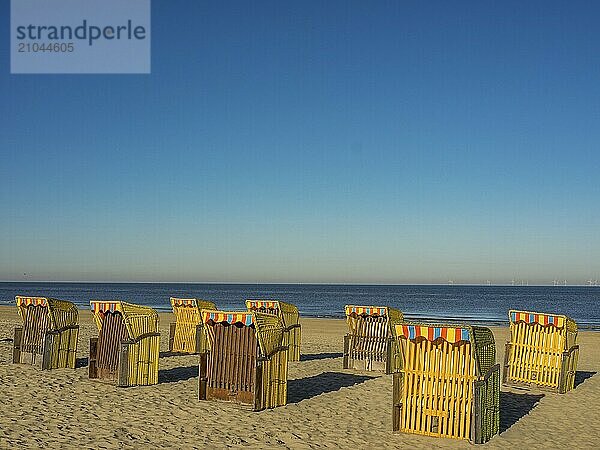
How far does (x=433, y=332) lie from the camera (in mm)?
10164

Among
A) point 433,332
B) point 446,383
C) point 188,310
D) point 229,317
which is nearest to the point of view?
point 433,332

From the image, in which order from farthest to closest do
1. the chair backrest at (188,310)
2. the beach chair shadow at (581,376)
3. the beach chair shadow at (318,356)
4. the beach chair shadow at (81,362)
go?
the beach chair shadow at (318,356) < the chair backrest at (188,310) < the beach chair shadow at (81,362) < the beach chair shadow at (581,376)

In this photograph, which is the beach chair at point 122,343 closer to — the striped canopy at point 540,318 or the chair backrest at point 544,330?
the chair backrest at point 544,330

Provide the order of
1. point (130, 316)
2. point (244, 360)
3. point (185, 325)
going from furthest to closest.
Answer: point (185, 325)
point (130, 316)
point (244, 360)

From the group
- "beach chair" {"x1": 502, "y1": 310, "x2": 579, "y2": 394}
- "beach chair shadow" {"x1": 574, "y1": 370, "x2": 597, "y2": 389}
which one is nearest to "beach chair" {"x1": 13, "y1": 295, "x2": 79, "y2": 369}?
"beach chair" {"x1": 502, "y1": 310, "x2": 579, "y2": 394}

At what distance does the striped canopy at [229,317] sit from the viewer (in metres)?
12.0

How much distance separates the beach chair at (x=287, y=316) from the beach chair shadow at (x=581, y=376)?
6811mm

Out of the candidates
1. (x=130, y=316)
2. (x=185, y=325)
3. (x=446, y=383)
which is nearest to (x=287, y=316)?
(x=185, y=325)

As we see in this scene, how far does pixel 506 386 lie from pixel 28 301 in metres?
Result: 10.7

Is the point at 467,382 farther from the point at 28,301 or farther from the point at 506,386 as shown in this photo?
the point at 28,301

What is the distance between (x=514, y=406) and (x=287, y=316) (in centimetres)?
732

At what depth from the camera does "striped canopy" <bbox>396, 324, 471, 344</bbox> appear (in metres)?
10.0

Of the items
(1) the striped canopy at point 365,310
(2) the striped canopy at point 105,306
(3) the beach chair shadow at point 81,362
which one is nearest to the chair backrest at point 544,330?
(1) the striped canopy at point 365,310

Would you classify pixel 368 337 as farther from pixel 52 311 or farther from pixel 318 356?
pixel 52 311
